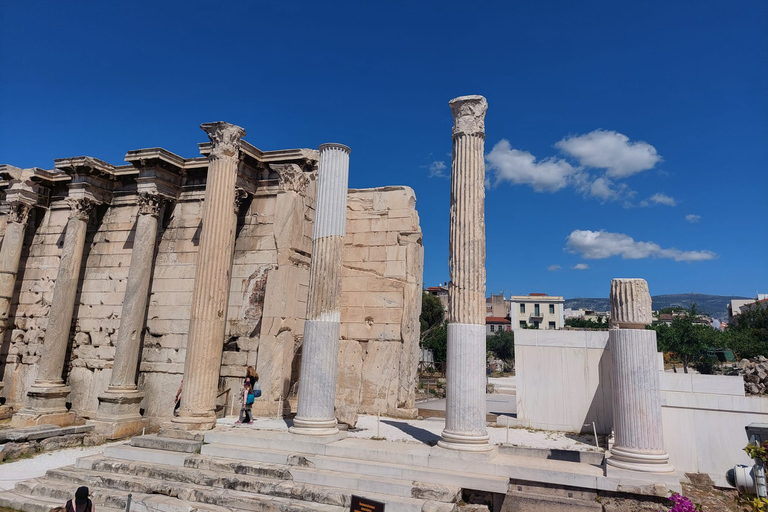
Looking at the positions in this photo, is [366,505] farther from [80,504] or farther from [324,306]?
[324,306]

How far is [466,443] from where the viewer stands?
780 centimetres

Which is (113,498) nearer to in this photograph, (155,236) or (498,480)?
(498,480)

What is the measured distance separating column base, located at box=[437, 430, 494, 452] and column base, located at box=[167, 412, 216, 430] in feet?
16.9

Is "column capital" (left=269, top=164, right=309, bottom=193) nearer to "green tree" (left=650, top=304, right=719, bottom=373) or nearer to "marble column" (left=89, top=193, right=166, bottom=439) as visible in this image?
"marble column" (left=89, top=193, right=166, bottom=439)

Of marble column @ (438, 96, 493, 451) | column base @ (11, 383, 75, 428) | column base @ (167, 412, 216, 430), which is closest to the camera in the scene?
marble column @ (438, 96, 493, 451)

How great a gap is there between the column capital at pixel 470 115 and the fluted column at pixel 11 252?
583 inches

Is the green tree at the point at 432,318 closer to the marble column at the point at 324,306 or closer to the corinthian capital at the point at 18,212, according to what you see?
the corinthian capital at the point at 18,212

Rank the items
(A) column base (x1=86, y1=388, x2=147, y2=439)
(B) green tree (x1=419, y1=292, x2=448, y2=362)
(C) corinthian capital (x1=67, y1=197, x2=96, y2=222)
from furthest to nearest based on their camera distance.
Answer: (B) green tree (x1=419, y1=292, x2=448, y2=362) → (C) corinthian capital (x1=67, y1=197, x2=96, y2=222) → (A) column base (x1=86, y1=388, x2=147, y2=439)

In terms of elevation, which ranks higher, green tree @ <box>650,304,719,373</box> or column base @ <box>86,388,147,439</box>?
green tree @ <box>650,304,719,373</box>

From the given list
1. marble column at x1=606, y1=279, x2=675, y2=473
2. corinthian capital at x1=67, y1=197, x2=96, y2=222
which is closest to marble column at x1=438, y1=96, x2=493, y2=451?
marble column at x1=606, y1=279, x2=675, y2=473

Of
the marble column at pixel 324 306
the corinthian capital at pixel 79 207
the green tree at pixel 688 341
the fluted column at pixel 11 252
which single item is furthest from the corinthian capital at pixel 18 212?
the green tree at pixel 688 341

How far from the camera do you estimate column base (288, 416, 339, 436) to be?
884 centimetres

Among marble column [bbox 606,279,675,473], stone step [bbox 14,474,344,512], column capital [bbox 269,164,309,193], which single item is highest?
column capital [bbox 269,164,309,193]

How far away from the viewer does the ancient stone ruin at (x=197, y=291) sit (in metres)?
11.5
